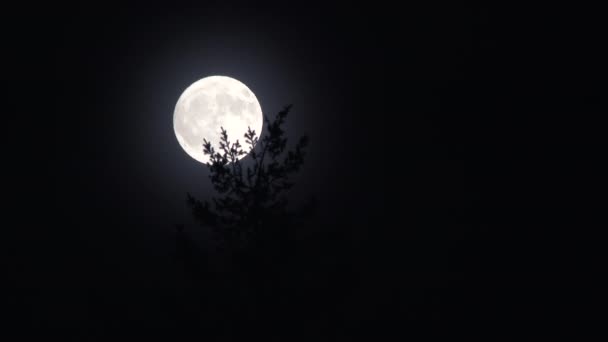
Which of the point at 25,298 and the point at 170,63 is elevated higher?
the point at 170,63

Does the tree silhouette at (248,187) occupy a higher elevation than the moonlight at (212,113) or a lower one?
lower

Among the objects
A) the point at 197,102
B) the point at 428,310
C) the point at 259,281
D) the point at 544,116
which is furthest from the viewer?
the point at 544,116

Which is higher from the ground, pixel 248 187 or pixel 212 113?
pixel 212 113

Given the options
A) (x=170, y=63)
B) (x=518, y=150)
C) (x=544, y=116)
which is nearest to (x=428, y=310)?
(x=518, y=150)

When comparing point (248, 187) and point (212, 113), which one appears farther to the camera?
point (212, 113)

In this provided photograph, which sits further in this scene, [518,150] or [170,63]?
[518,150]

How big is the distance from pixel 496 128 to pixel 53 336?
10757 millimetres

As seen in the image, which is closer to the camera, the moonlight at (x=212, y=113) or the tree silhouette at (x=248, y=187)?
the tree silhouette at (x=248, y=187)

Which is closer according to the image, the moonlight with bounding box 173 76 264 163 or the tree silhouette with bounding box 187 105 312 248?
the tree silhouette with bounding box 187 105 312 248


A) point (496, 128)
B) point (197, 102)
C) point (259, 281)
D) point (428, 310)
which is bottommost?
point (259, 281)

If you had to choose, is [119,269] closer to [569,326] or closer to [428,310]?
[428,310]

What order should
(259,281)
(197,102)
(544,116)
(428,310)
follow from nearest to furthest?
(259,281)
(197,102)
(428,310)
(544,116)

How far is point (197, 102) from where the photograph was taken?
9352 millimetres

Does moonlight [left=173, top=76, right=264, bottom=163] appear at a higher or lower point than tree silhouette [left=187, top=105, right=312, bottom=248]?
higher
